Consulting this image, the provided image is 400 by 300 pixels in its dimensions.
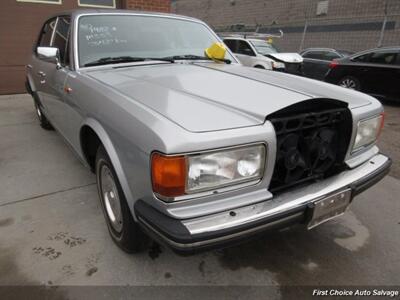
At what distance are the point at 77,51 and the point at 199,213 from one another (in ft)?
6.37

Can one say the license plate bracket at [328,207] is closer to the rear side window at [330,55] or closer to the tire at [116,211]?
the tire at [116,211]

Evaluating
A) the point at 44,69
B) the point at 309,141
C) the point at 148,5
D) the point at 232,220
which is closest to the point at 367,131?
the point at 309,141

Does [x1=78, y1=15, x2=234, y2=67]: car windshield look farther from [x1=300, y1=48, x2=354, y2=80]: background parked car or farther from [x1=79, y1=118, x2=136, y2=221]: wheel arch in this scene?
[x1=300, y1=48, x2=354, y2=80]: background parked car

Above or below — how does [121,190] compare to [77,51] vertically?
below

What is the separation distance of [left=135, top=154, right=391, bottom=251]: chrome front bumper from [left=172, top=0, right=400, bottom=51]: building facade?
14048 mm

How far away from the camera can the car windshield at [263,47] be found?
1060cm

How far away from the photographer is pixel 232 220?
165cm

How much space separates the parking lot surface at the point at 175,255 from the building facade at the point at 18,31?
542cm

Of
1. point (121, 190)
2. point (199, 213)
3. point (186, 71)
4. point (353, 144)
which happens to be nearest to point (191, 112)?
point (199, 213)

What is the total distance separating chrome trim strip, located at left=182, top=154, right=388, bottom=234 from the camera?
1607 mm

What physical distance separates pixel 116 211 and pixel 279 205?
116 cm

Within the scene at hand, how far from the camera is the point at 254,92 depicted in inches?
83.7

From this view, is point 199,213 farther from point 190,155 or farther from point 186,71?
point 186,71

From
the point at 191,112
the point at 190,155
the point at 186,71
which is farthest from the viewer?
the point at 186,71
